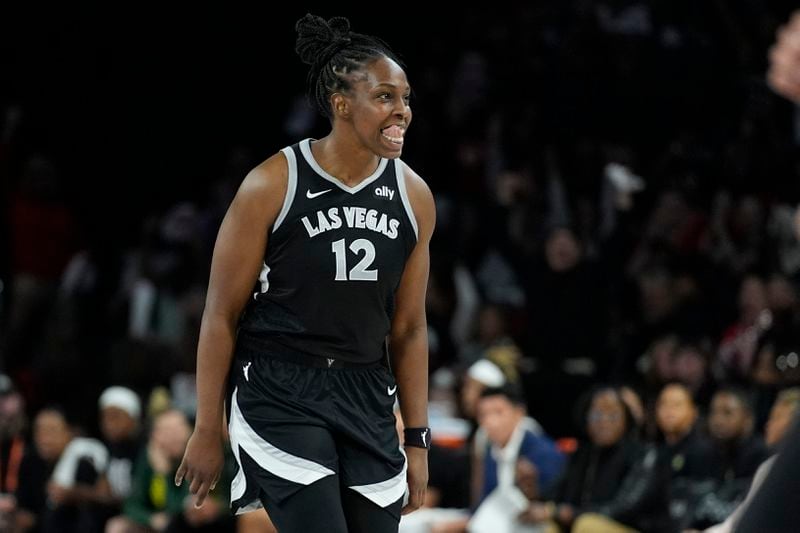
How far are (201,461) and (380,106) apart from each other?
41.6 inches

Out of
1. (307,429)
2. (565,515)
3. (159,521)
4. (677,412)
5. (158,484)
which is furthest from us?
(158,484)

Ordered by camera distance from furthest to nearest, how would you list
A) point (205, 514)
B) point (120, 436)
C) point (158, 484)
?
point (120, 436) < point (158, 484) < point (205, 514)

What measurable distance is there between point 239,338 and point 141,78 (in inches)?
360

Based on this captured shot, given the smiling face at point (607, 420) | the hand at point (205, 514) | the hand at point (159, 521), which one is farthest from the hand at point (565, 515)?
the hand at point (159, 521)

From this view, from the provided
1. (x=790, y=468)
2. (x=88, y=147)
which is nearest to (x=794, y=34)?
(x=790, y=468)

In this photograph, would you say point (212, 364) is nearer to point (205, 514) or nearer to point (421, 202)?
point (421, 202)

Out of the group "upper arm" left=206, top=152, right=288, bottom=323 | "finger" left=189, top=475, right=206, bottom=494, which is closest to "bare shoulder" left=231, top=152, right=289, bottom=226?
"upper arm" left=206, top=152, right=288, bottom=323

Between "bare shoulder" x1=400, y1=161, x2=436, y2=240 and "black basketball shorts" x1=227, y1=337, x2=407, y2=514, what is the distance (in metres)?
0.41

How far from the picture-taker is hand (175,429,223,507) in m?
4.00

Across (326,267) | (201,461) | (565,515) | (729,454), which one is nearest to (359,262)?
(326,267)

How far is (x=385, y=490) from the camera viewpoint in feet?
13.0

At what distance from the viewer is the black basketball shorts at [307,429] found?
12.8 ft

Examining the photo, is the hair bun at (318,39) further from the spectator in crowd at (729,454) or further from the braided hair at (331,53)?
the spectator in crowd at (729,454)

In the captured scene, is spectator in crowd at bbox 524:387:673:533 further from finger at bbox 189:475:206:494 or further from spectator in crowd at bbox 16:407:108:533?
finger at bbox 189:475:206:494
